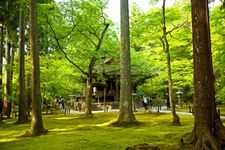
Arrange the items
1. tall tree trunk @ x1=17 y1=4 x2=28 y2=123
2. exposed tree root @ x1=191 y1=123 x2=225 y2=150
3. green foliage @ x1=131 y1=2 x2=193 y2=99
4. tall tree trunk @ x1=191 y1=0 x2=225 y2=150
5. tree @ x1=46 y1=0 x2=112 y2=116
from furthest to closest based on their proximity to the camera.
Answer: tree @ x1=46 y1=0 x2=112 y2=116 < tall tree trunk @ x1=17 y1=4 x2=28 y2=123 < green foliage @ x1=131 y1=2 x2=193 y2=99 < tall tree trunk @ x1=191 y1=0 x2=225 y2=150 < exposed tree root @ x1=191 y1=123 x2=225 y2=150

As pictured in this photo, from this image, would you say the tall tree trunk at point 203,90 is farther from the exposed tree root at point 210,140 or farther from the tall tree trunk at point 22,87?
the tall tree trunk at point 22,87

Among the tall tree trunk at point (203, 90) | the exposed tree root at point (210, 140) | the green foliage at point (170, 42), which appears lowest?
the exposed tree root at point (210, 140)

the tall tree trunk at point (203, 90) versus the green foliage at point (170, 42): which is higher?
the green foliage at point (170, 42)

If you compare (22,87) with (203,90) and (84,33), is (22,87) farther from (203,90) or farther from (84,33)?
(203,90)

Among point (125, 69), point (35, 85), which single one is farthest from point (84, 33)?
point (35, 85)

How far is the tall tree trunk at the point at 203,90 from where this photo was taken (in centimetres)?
890

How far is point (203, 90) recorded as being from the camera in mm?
8938

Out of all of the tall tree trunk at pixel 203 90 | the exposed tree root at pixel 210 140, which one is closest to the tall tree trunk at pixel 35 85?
the tall tree trunk at pixel 203 90

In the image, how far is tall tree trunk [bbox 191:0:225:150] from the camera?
29.2ft

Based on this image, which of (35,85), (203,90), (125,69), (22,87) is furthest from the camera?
(22,87)

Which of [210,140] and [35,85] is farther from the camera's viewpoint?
[35,85]

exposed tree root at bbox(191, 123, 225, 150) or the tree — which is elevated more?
the tree

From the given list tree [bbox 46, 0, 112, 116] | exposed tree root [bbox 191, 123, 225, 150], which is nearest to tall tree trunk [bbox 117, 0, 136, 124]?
tree [bbox 46, 0, 112, 116]

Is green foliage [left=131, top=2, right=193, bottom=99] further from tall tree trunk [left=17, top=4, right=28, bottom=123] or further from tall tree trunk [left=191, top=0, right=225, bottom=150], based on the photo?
tall tree trunk [left=191, top=0, right=225, bottom=150]
